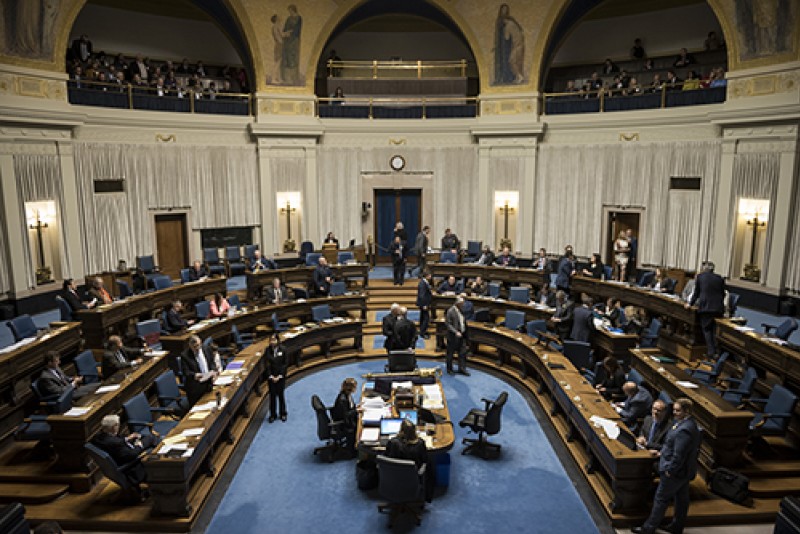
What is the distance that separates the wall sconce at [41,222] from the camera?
14.2 m

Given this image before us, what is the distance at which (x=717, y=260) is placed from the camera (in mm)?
15172

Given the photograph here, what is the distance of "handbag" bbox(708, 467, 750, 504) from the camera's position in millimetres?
6767

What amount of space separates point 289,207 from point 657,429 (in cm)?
1468

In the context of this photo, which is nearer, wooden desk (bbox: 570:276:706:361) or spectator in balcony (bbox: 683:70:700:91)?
wooden desk (bbox: 570:276:706:361)

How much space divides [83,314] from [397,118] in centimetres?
1175

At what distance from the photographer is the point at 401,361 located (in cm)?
975

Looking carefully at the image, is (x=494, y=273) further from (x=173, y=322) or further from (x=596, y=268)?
(x=173, y=322)

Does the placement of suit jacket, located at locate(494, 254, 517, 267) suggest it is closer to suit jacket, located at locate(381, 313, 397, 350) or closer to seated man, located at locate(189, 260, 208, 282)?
suit jacket, located at locate(381, 313, 397, 350)

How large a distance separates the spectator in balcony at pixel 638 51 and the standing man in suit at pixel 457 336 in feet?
41.8

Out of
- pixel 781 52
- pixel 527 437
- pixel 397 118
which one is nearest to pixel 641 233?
pixel 781 52

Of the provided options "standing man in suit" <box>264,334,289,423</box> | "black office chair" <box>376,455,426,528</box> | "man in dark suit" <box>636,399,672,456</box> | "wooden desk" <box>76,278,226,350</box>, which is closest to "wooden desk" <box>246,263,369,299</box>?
→ "wooden desk" <box>76,278,226,350</box>

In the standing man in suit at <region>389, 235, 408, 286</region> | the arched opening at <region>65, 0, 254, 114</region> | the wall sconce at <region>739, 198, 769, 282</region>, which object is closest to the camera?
the wall sconce at <region>739, 198, 769, 282</region>

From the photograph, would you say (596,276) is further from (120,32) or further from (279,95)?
(120,32)

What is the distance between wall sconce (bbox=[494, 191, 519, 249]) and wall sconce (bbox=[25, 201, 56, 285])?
514 inches
